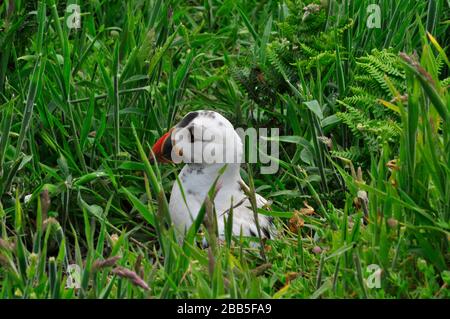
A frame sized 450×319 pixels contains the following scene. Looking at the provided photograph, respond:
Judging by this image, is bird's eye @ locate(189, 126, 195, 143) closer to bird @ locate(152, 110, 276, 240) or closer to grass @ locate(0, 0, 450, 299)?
bird @ locate(152, 110, 276, 240)

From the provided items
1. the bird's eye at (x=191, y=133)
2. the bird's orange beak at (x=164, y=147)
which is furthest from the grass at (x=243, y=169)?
the bird's eye at (x=191, y=133)

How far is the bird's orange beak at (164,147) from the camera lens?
4090mm

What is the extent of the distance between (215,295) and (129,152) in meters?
1.64

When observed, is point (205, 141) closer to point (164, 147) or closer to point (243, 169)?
point (164, 147)

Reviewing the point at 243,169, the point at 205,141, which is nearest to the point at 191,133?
the point at 205,141

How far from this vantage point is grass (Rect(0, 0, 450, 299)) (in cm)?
306

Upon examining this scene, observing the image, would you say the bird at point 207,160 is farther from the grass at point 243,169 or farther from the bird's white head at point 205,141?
the grass at point 243,169

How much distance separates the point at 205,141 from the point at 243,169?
545mm

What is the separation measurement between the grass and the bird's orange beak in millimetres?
90

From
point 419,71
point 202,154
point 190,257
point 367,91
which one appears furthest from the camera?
point 367,91
